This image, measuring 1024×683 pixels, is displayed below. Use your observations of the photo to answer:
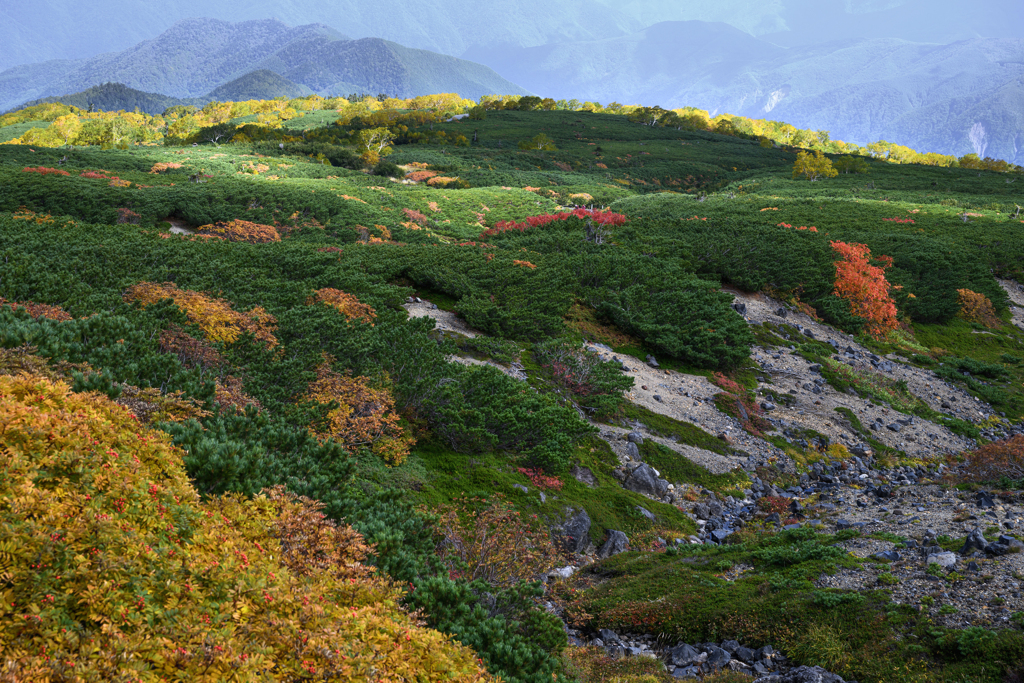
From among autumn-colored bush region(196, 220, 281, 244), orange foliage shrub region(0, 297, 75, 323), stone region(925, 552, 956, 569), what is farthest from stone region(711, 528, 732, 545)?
autumn-colored bush region(196, 220, 281, 244)

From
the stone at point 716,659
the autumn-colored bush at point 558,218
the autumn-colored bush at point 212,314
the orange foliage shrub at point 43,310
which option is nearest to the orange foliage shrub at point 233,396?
the autumn-colored bush at point 212,314

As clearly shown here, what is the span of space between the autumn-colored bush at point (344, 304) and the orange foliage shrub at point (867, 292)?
2492 centimetres

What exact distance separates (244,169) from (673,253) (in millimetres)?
39619

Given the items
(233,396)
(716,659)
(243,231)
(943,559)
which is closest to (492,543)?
(716,659)

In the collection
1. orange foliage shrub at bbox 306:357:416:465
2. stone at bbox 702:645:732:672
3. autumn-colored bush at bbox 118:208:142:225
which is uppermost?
autumn-colored bush at bbox 118:208:142:225

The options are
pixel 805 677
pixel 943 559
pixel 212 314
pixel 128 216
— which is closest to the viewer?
pixel 805 677

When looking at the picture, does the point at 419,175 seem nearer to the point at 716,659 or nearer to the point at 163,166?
the point at 163,166

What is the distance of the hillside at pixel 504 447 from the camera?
14.5 feet

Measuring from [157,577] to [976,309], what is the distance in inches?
1559

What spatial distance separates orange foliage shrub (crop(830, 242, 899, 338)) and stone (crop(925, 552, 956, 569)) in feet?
70.3

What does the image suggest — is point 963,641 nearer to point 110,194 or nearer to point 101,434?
point 101,434

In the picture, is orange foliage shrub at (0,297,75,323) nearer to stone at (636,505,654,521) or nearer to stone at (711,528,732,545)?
stone at (636,505,654,521)

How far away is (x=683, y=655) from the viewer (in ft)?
24.6

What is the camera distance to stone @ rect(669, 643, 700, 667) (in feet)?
24.3
